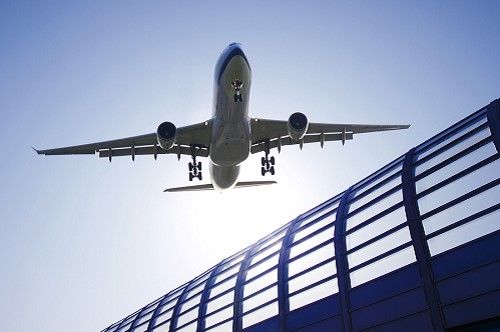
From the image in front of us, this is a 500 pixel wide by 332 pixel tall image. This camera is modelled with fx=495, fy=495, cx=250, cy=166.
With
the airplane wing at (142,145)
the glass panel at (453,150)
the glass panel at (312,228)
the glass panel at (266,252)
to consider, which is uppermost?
the airplane wing at (142,145)

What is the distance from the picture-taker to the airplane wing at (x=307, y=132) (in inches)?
1420

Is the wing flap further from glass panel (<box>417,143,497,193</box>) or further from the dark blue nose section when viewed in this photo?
glass panel (<box>417,143,497,193</box>)

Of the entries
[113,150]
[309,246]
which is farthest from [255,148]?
[309,246]

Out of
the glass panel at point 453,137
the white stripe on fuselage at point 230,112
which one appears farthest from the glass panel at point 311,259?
the white stripe on fuselage at point 230,112

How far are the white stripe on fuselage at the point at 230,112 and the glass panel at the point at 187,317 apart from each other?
10706 millimetres

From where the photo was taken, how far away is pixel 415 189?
15.5 meters

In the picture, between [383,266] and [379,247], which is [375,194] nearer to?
[379,247]

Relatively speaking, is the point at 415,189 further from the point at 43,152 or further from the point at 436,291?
the point at 43,152

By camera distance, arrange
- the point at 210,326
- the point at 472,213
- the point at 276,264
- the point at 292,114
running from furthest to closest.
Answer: the point at 292,114
the point at 210,326
the point at 276,264
the point at 472,213

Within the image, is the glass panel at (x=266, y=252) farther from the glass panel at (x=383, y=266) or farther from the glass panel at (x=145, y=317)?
the glass panel at (x=145, y=317)

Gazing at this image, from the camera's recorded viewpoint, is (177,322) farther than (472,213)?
Yes

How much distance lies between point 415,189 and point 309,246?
5.17 metres

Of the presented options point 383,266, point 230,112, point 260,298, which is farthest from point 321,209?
point 230,112

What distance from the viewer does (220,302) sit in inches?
899
